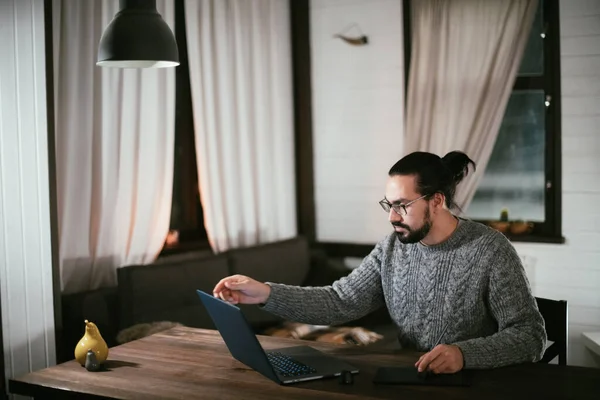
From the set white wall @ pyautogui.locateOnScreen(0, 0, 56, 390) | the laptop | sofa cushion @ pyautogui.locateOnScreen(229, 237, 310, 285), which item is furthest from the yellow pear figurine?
sofa cushion @ pyautogui.locateOnScreen(229, 237, 310, 285)

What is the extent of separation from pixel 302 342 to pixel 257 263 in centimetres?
185

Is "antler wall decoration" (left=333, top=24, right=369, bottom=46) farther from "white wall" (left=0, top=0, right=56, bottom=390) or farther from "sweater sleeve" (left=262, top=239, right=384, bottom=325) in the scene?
"sweater sleeve" (left=262, top=239, right=384, bottom=325)

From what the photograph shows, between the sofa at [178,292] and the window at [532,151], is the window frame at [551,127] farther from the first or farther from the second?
the sofa at [178,292]

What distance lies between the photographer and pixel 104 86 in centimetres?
373

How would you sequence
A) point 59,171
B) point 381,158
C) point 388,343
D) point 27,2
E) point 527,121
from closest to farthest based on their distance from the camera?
point 27,2 < point 59,171 < point 388,343 < point 527,121 < point 381,158

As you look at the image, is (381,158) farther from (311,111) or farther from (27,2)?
(27,2)

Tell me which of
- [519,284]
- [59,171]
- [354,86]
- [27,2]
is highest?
[27,2]

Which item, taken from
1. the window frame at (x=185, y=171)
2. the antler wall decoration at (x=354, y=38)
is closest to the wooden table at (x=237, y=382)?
the window frame at (x=185, y=171)

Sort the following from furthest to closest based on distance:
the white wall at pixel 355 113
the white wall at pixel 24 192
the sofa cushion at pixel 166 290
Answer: the white wall at pixel 355 113 → the sofa cushion at pixel 166 290 → the white wall at pixel 24 192

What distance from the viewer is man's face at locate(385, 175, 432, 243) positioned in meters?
2.54

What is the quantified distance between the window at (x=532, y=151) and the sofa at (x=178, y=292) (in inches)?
40.3

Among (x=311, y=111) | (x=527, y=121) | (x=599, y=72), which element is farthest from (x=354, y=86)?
(x=599, y=72)

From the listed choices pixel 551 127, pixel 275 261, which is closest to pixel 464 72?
pixel 551 127

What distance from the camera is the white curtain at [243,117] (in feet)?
14.6
